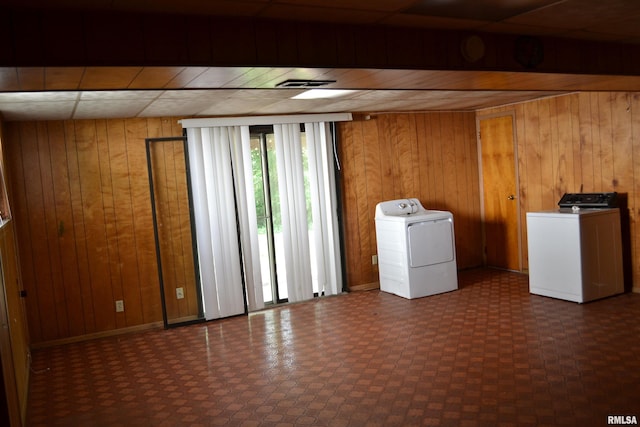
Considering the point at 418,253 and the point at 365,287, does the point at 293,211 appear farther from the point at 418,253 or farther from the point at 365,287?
the point at 418,253

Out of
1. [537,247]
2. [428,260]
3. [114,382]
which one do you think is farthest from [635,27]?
[114,382]

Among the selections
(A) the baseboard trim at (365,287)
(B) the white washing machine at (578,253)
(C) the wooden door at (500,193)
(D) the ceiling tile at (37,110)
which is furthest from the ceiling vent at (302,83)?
(C) the wooden door at (500,193)

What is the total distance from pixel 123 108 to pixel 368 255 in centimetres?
326

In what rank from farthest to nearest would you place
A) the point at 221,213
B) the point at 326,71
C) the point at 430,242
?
1. the point at 430,242
2. the point at 221,213
3. the point at 326,71

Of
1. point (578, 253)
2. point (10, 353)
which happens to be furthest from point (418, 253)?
point (10, 353)

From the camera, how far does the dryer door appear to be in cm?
591

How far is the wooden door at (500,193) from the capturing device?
263 inches

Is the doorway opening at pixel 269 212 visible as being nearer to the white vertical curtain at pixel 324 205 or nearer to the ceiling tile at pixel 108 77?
the white vertical curtain at pixel 324 205

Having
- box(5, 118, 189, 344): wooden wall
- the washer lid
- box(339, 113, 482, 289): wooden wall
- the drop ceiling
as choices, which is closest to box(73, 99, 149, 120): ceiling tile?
the drop ceiling

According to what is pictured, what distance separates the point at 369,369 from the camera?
401cm

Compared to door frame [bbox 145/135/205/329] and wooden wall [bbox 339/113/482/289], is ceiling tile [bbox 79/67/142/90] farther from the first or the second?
wooden wall [bbox 339/113/482/289]

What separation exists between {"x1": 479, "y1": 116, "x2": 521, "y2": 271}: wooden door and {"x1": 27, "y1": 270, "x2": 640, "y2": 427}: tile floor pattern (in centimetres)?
113

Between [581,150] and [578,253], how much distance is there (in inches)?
49.1

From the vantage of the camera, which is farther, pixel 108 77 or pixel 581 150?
pixel 581 150
